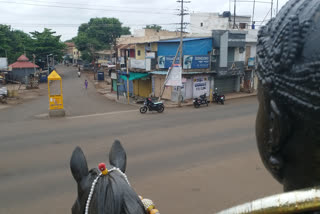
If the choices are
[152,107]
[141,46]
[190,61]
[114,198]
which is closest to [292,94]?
[114,198]

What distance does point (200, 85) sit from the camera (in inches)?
724

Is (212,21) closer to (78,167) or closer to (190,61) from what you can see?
Answer: (190,61)

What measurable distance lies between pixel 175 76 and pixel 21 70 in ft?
67.7

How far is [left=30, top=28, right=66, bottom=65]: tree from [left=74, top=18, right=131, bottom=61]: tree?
4719 mm

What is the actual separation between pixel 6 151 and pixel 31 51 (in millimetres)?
30456

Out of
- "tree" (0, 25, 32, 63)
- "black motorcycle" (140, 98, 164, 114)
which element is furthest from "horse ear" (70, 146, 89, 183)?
"tree" (0, 25, 32, 63)

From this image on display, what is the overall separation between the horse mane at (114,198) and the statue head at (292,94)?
1.02m

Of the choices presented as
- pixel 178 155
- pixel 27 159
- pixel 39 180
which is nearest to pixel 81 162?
pixel 39 180

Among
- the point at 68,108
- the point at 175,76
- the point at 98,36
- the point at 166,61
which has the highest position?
the point at 98,36

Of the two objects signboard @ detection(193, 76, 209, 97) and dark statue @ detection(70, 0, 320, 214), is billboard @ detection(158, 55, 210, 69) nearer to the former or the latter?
signboard @ detection(193, 76, 209, 97)

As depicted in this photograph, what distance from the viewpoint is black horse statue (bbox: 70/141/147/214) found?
1.70 metres

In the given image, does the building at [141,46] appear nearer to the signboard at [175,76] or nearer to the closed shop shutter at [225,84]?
the signboard at [175,76]

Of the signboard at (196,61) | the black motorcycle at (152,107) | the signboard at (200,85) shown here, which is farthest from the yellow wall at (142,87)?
the black motorcycle at (152,107)

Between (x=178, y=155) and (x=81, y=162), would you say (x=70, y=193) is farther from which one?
(x=81, y=162)
